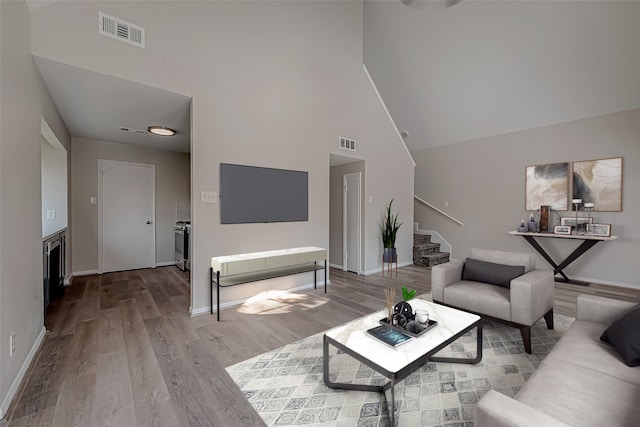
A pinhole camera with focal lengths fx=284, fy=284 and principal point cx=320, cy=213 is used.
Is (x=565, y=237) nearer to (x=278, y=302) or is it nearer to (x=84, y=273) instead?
(x=278, y=302)

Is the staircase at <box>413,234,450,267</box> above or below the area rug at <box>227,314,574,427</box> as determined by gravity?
above

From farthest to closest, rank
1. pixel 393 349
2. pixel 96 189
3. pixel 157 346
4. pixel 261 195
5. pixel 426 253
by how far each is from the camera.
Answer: pixel 426 253 → pixel 96 189 → pixel 261 195 → pixel 157 346 → pixel 393 349

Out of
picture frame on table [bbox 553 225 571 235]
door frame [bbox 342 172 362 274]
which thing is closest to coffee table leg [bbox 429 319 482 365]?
door frame [bbox 342 172 362 274]

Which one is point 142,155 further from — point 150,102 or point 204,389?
point 204,389

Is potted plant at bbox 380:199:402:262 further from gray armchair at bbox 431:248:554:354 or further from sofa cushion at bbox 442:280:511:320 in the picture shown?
sofa cushion at bbox 442:280:511:320

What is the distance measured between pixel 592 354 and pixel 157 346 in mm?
2947

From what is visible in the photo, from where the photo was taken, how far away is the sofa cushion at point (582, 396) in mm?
1037

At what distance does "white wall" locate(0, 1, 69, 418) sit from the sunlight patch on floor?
1.75 m

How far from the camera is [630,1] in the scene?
3.16 m

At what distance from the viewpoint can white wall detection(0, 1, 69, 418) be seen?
5.53 ft

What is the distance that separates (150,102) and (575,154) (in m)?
6.18

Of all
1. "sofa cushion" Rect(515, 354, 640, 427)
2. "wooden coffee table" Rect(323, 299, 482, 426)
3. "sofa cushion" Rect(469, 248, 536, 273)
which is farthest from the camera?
"sofa cushion" Rect(469, 248, 536, 273)

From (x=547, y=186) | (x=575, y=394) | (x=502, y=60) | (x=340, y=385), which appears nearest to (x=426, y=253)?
(x=547, y=186)

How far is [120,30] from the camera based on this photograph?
259cm
